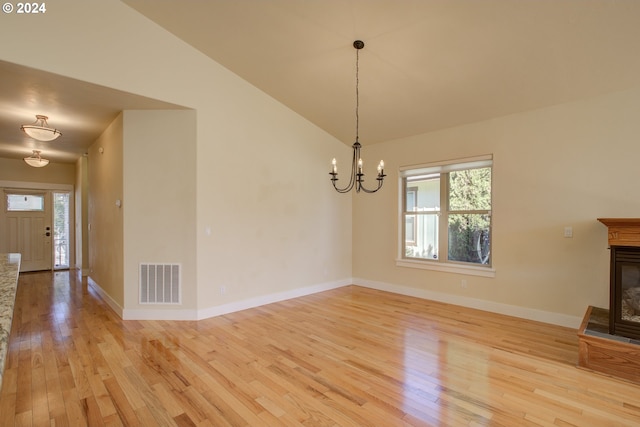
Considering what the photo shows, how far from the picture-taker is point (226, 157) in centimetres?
441

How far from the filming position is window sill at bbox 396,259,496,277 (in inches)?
177

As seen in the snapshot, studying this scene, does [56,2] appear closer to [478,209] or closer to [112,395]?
[112,395]

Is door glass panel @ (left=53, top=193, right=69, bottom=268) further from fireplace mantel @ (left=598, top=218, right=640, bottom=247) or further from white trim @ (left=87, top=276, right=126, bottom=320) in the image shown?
fireplace mantel @ (left=598, top=218, right=640, bottom=247)

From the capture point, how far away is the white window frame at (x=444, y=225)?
4.55 meters

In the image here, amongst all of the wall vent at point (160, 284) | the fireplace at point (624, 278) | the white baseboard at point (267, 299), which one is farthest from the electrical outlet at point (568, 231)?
the wall vent at point (160, 284)

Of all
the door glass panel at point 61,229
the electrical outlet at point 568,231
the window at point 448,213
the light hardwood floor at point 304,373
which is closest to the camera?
the light hardwood floor at point 304,373

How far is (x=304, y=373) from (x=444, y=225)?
11.1 feet

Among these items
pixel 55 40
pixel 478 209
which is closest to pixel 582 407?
pixel 478 209

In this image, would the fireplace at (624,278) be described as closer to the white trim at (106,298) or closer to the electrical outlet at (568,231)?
the electrical outlet at (568,231)

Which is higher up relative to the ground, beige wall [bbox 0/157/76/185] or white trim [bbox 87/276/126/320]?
beige wall [bbox 0/157/76/185]

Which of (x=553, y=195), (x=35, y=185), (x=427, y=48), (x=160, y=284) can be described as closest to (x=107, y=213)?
(x=160, y=284)

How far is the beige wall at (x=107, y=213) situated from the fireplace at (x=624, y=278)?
5545 mm

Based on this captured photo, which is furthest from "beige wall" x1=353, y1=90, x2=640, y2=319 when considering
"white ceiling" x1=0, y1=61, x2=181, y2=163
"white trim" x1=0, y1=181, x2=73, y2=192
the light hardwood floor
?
"white trim" x1=0, y1=181, x2=73, y2=192

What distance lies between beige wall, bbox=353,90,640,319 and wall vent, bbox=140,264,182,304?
3.87 m
